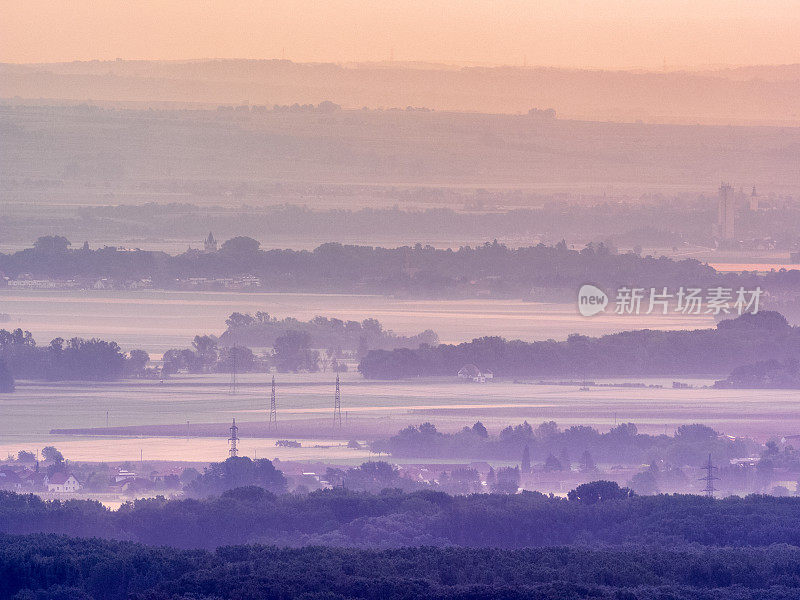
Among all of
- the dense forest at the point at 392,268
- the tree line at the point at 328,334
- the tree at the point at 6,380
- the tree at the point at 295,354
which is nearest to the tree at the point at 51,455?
the tree at the point at 6,380

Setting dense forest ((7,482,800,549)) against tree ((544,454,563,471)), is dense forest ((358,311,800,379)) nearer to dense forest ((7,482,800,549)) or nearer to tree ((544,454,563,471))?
tree ((544,454,563,471))

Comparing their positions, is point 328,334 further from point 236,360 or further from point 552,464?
point 552,464

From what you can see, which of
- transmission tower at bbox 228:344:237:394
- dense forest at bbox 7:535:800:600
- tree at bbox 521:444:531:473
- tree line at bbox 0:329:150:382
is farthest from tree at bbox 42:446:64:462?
tree line at bbox 0:329:150:382

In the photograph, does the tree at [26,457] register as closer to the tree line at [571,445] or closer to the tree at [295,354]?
the tree line at [571,445]

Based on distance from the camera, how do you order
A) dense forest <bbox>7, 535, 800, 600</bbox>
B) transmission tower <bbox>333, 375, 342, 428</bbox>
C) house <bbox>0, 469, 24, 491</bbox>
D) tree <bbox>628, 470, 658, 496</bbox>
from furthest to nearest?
1. transmission tower <bbox>333, 375, 342, 428</bbox>
2. house <bbox>0, 469, 24, 491</bbox>
3. tree <bbox>628, 470, 658, 496</bbox>
4. dense forest <bbox>7, 535, 800, 600</bbox>

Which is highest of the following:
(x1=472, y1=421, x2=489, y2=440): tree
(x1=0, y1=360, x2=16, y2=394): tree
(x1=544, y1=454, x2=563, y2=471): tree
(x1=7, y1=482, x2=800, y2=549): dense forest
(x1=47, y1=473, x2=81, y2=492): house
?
(x1=0, y1=360, x2=16, y2=394): tree

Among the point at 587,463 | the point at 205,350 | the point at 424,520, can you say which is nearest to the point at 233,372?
the point at 205,350
